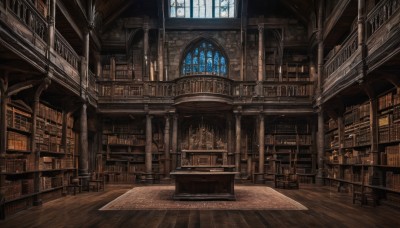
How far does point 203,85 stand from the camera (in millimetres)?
13320

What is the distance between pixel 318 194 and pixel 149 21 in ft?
30.5

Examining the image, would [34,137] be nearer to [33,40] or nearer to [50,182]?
[50,182]

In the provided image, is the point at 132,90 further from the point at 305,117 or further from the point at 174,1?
the point at 305,117

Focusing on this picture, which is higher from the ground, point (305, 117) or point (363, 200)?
point (305, 117)

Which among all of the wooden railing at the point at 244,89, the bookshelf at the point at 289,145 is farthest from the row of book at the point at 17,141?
the bookshelf at the point at 289,145

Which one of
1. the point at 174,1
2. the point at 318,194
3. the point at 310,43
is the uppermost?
the point at 174,1

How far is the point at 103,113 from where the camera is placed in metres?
14.2

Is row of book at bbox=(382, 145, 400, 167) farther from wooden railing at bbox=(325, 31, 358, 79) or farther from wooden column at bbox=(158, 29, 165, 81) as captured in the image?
wooden column at bbox=(158, 29, 165, 81)

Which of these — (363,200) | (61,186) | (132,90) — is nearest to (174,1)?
(132,90)

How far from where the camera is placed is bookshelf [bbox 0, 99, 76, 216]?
24.5ft

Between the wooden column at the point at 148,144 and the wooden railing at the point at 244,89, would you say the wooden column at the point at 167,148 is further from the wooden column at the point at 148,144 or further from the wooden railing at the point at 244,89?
the wooden railing at the point at 244,89

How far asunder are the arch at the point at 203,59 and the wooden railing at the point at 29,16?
8.57 meters

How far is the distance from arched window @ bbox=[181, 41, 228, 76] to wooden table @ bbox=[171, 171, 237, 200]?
8.21 meters

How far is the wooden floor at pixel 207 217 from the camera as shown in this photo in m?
6.02
